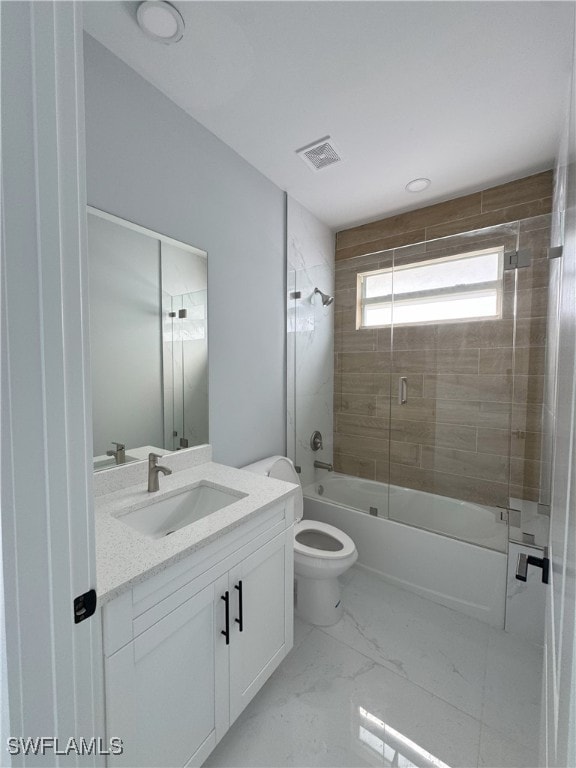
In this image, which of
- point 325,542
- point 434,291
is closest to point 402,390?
point 434,291

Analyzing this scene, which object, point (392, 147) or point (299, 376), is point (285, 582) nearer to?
point (299, 376)

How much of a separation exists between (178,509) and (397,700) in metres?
1.23

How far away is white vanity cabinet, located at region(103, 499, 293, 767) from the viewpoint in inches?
30.6

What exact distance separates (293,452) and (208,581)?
137 cm

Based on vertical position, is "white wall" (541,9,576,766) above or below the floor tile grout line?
above

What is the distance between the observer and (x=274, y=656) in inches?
51.0

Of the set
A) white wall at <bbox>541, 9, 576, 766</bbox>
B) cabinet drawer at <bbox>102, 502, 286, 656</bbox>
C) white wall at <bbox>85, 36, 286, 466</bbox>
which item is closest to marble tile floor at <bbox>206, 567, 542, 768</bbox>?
cabinet drawer at <bbox>102, 502, 286, 656</bbox>

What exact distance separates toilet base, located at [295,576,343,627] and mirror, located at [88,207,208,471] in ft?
3.36

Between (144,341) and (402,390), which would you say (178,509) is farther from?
(402,390)

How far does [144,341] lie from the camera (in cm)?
140

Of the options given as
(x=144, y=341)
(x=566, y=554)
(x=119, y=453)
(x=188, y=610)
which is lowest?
(x=188, y=610)

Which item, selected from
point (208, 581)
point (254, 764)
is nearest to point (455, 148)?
point (208, 581)

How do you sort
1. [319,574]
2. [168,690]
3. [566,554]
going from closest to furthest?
[566,554], [168,690], [319,574]

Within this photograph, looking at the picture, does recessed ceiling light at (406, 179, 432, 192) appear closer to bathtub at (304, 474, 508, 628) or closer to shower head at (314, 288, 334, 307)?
shower head at (314, 288, 334, 307)
